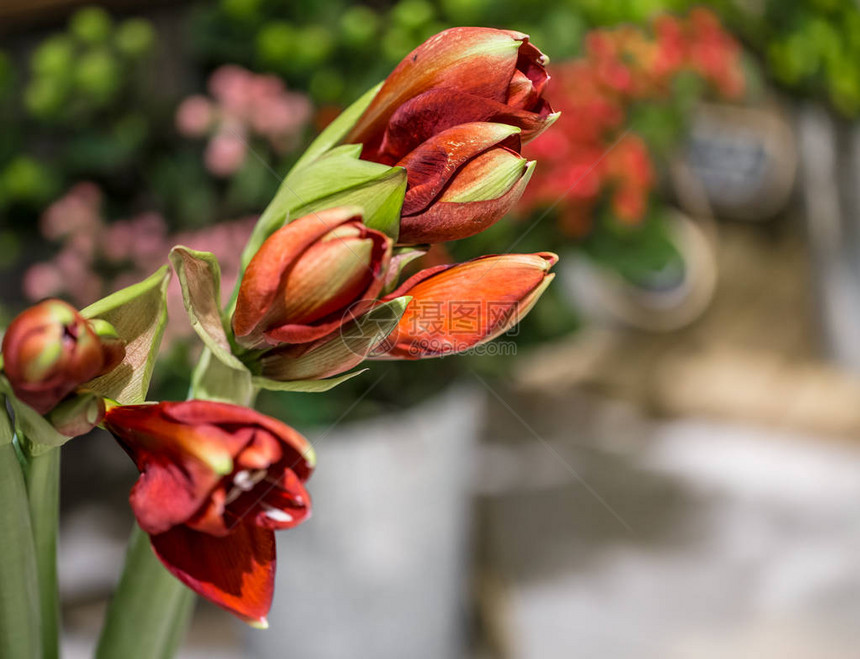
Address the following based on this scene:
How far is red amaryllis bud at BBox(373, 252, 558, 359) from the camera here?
12 centimetres

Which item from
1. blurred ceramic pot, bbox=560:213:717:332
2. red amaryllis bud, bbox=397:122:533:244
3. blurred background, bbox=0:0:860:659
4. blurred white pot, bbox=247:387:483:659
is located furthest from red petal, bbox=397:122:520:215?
blurred ceramic pot, bbox=560:213:717:332

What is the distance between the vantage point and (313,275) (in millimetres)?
114

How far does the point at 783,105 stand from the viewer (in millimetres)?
722

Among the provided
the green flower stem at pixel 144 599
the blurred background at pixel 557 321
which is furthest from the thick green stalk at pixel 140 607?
the blurred background at pixel 557 321

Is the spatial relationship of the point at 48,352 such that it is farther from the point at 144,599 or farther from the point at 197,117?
the point at 197,117

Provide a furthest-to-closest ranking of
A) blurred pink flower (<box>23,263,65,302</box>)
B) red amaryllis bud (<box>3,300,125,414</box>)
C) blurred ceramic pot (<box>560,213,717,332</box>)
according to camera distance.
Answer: blurred ceramic pot (<box>560,213,717,332</box>) < blurred pink flower (<box>23,263,65,302</box>) < red amaryllis bud (<box>3,300,125,414</box>)

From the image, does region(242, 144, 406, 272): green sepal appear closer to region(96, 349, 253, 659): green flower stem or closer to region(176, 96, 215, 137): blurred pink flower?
region(96, 349, 253, 659): green flower stem

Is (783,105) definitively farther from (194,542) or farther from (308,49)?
(194,542)

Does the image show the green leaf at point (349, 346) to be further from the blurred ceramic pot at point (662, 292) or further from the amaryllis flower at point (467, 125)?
the blurred ceramic pot at point (662, 292)

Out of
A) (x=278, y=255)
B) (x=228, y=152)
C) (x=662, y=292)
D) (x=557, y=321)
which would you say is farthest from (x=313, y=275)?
(x=662, y=292)

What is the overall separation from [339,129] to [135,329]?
5cm

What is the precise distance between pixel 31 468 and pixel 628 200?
0.32m

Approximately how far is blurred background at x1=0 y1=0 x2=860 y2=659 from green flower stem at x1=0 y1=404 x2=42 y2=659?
169 mm

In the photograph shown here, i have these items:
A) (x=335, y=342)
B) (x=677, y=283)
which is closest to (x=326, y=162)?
(x=335, y=342)
